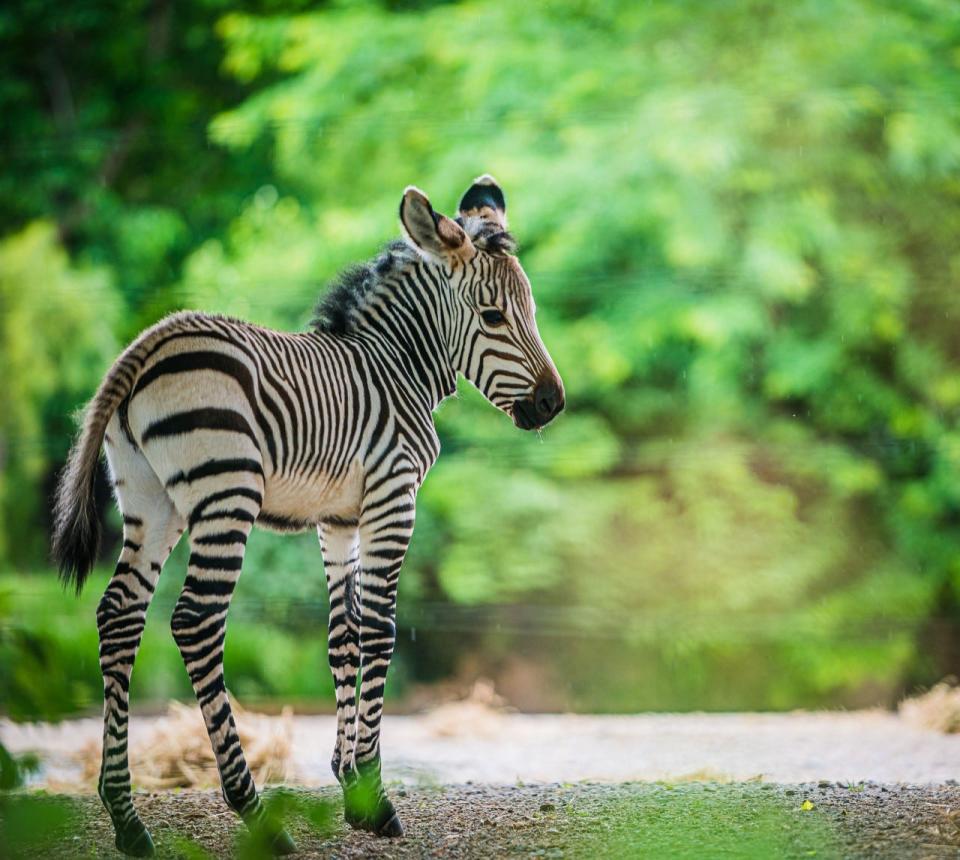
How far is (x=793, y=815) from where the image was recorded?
2.65 metres

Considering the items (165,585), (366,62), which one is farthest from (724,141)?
(165,585)

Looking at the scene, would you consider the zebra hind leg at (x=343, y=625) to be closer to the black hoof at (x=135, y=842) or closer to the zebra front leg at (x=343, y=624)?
the zebra front leg at (x=343, y=624)

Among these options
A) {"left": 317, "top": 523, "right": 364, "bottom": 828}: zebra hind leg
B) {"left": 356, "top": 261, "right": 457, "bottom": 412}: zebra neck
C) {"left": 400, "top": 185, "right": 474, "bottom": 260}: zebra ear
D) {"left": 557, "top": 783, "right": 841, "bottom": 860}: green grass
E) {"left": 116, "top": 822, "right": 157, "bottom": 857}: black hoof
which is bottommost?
{"left": 116, "top": 822, "right": 157, "bottom": 857}: black hoof

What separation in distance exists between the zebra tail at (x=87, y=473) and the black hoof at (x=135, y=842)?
1.62 feet

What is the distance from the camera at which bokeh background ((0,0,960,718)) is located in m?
6.12

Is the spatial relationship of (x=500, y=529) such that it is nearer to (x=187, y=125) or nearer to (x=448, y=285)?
(x=187, y=125)

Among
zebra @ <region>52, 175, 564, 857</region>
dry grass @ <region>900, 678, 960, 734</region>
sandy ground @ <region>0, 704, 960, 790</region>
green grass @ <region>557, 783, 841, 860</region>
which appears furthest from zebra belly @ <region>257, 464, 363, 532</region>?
dry grass @ <region>900, 678, 960, 734</region>

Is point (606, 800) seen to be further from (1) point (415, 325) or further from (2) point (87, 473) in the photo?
(2) point (87, 473)

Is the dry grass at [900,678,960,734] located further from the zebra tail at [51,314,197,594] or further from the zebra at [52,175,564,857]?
the zebra tail at [51,314,197,594]

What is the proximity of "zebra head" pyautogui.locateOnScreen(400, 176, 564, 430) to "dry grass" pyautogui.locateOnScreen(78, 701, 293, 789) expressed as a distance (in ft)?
4.92

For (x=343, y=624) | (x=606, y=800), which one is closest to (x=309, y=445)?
(x=343, y=624)

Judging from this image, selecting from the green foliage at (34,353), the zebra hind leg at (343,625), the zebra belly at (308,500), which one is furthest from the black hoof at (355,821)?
the green foliage at (34,353)

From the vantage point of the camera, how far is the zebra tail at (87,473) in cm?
233

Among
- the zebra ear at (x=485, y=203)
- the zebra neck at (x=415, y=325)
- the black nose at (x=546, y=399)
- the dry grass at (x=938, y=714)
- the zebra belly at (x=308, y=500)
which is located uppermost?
the zebra ear at (x=485, y=203)
